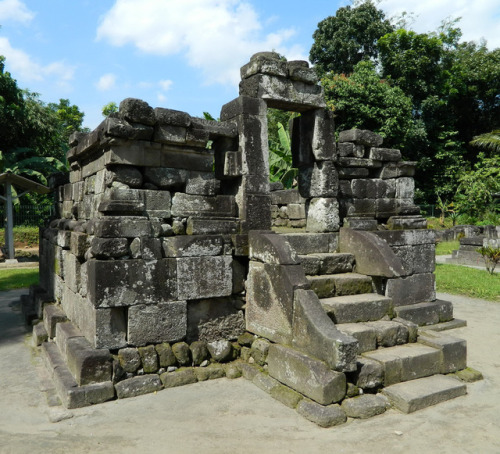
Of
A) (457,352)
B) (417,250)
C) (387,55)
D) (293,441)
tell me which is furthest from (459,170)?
(293,441)

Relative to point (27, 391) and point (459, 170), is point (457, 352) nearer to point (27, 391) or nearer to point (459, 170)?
point (27, 391)

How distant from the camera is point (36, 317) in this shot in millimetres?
7660

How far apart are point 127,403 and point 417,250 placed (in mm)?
4835

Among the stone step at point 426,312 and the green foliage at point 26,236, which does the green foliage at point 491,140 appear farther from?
the green foliage at point 26,236

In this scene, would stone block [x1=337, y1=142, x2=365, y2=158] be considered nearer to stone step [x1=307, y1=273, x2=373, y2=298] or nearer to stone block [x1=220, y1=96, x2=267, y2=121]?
stone block [x1=220, y1=96, x2=267, y2=121]

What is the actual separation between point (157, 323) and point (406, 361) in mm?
2710

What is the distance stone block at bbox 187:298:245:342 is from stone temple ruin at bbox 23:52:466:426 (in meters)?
0.02

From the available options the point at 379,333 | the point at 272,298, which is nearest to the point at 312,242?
the point at 272,298

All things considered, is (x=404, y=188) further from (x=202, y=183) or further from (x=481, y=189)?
(x=481, y=189)

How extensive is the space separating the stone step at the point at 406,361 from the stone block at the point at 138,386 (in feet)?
7.37

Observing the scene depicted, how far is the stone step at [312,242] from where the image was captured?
19.5 feet

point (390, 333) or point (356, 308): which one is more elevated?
point (356, 308)

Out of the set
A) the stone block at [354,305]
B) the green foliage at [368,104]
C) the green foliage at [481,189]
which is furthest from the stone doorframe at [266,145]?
the green foliage at [481,189]

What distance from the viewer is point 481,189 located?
23.1 m
